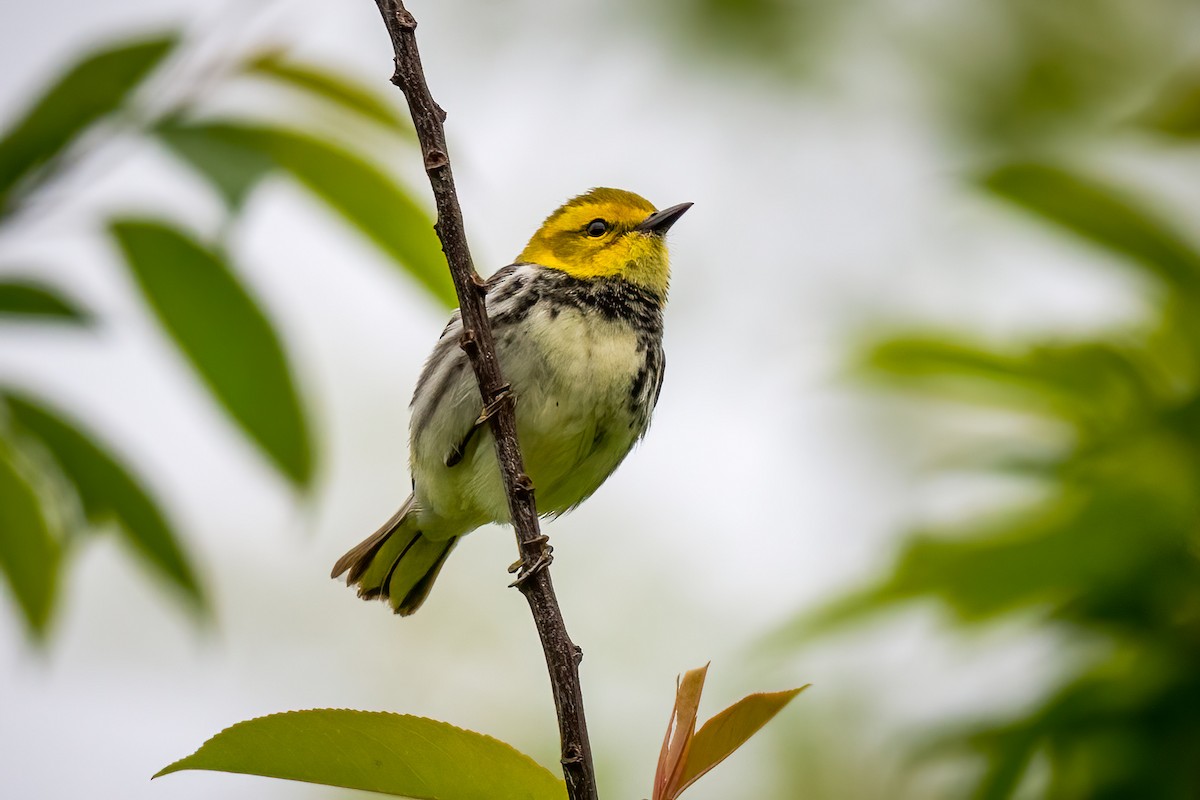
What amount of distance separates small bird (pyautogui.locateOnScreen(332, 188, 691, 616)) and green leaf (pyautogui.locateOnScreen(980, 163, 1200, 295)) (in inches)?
56.3

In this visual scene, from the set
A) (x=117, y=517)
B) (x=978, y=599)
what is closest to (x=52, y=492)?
(x=117, y=517)

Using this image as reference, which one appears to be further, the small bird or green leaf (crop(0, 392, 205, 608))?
the small bird

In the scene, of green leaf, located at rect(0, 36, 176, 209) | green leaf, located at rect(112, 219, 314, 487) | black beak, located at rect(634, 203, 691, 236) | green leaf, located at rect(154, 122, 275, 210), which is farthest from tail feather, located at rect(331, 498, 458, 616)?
green leaf, located at rect(0, 36, 176, 209)

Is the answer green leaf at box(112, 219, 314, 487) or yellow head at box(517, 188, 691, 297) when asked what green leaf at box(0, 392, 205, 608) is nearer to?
green leaf at box(112, 219, 314, 487)

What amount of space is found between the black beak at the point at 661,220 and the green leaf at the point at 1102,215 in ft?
5.75

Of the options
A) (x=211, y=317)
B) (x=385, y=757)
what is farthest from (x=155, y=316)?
(x=385, y=757)

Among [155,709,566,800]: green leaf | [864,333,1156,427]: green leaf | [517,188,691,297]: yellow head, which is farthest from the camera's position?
[517,188,691,297]: yellow head

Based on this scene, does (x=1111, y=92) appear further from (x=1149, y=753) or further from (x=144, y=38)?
(x=144, y=38)

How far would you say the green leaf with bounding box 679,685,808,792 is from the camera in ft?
5.79

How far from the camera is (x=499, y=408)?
221 cm

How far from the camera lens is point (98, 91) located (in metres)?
2.41

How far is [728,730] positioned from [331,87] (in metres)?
1.79

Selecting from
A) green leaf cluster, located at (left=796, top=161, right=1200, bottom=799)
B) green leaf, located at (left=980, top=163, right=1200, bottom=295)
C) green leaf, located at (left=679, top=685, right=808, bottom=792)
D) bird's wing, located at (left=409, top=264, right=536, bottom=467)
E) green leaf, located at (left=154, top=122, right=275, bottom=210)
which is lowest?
green leaf, located at (left=679, top=685, right=808, bottom=792)

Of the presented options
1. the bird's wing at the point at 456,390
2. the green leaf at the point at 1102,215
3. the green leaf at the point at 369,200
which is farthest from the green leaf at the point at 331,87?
the green leaf at the point at 1102,215
